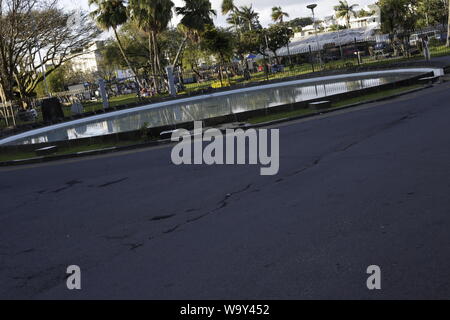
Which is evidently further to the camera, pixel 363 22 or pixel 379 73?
pixel 363 22

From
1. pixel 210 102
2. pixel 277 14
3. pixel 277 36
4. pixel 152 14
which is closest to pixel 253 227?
pixel 210 102

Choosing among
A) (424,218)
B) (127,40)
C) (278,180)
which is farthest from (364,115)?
(127,40)

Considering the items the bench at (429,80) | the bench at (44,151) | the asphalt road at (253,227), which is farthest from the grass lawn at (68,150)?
the bench at (429,80)

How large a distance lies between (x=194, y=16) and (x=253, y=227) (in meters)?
48.1

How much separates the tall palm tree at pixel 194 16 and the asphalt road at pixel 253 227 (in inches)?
1653

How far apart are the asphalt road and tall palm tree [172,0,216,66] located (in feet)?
138

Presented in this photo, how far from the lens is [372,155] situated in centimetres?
1037

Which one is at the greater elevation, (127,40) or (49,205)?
(127,40)

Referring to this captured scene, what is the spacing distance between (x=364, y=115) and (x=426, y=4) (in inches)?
2469

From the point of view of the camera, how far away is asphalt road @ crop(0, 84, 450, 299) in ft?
17.4

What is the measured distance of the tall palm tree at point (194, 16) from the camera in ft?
174

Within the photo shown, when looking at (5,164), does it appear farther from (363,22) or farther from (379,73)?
(363,22)

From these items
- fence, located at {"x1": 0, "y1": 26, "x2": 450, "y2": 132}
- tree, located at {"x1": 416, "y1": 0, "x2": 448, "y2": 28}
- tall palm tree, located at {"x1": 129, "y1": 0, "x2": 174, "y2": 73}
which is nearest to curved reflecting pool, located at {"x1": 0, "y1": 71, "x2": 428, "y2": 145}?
fence, located at {"x1": 0, "y1": 26, "x2": 450, "y2": 132}

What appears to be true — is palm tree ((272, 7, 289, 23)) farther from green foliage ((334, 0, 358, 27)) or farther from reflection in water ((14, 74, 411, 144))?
reflection in water ((14, 74, 411, 144))
